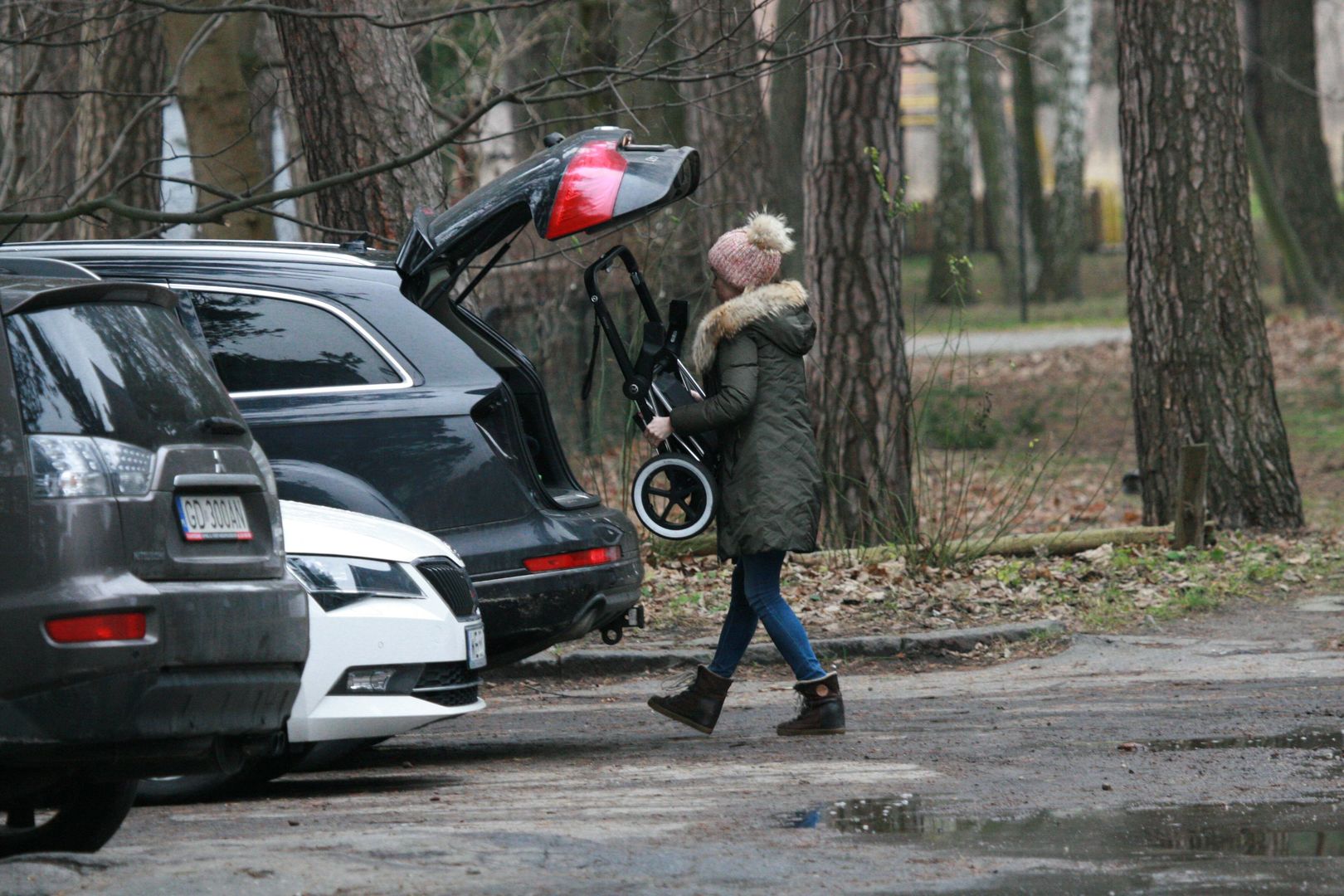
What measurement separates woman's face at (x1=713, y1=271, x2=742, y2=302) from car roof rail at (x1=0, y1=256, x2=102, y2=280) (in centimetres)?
314

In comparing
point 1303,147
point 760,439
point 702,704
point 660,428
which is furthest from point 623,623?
point 1303,147

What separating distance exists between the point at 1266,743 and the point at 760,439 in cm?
227

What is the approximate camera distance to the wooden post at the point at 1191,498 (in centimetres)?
1195

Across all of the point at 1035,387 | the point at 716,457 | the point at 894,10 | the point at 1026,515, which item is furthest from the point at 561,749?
the point at 1035,387

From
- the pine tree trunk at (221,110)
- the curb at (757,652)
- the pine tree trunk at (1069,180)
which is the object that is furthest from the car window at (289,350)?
the pine tree trunk at (1069,180)

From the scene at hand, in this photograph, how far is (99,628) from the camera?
4691 millimetres

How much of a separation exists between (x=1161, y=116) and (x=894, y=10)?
6.81 feet

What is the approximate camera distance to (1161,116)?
13.2m

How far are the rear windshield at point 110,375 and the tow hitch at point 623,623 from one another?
2.73 metres

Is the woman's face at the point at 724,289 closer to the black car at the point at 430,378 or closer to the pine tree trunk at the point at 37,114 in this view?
the black car at the point at 430,378

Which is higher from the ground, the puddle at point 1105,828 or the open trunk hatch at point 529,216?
the open trunk hatch at point 529,216

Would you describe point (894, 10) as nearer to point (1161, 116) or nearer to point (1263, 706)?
point (1161, 116)

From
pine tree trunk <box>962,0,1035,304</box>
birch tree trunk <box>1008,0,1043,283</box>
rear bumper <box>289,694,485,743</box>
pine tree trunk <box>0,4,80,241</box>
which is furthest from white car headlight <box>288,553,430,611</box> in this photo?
pine tree trunk <box>962,0,1035,304</box>

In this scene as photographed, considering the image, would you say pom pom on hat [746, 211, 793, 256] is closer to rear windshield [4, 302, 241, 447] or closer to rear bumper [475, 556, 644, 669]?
rear bumper [475, 556, 644, 669]
